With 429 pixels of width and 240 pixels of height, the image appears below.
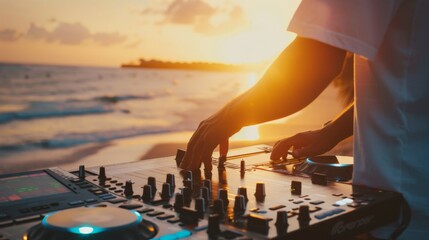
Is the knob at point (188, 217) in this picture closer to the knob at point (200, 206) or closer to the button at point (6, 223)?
the knob at point (200, 206)

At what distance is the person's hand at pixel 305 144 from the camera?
4.67ft

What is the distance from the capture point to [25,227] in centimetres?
73

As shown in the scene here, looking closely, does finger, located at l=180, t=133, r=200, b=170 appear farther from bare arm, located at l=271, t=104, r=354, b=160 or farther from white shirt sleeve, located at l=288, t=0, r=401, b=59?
white shirt sleeve, located at l=288, t=0, r=401, b=59

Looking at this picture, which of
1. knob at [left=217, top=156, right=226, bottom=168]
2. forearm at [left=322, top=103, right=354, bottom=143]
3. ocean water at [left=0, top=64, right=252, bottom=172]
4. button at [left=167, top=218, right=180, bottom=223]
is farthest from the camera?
ocean water at [left=0, top=64, right=252, bottom=172]

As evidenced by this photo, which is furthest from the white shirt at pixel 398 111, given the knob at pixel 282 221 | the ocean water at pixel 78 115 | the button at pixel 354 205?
the ocean water at pixel 78 115

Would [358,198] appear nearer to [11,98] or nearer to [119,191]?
[119,191]

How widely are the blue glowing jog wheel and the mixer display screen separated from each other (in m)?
0.22

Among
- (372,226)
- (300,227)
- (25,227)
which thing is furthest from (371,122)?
(25,227)

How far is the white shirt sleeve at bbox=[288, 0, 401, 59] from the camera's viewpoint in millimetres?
909

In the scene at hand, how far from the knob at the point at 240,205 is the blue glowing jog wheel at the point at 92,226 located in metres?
0.15

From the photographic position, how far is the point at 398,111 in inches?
41.4

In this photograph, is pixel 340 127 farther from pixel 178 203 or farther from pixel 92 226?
pixel 92 226

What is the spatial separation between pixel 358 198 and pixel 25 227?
0.57 meters

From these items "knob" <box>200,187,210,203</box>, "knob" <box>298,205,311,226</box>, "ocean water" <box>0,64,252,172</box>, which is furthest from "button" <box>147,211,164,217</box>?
"ocean water" <box>0,64,252,172</box>
